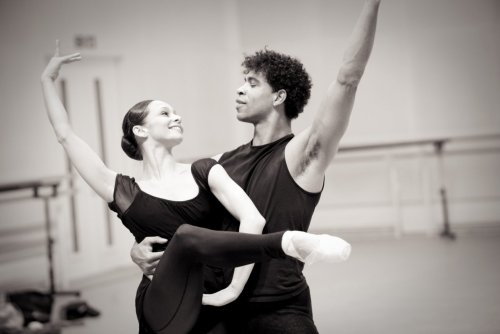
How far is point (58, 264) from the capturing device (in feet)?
17.4

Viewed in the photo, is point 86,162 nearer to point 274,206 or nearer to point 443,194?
point 274,206

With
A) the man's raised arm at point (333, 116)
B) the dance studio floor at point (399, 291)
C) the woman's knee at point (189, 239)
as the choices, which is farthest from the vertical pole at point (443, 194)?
the woman's knee at point (189, 239)

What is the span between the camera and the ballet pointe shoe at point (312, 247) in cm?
149

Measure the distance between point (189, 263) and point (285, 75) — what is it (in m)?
0.73

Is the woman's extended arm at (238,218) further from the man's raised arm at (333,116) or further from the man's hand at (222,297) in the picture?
the man's raised arm at (333,116)

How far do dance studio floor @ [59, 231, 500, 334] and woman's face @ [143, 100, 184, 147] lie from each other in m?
1.91

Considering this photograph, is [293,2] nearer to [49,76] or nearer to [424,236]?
[424,236]

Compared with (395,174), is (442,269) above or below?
below

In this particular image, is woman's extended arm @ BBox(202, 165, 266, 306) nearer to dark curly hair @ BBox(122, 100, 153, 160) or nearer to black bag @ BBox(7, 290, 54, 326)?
dark curly hair @ BBox(122, 100, 153, 160)

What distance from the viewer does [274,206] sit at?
6.02ft

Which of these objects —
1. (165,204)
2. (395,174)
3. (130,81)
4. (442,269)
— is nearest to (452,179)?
(395,174)

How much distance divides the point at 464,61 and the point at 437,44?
1.06ft

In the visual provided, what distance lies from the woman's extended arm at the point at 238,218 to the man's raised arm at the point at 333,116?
0.21 meters

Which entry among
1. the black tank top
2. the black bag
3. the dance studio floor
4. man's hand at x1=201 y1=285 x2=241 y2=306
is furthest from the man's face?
the black bag
